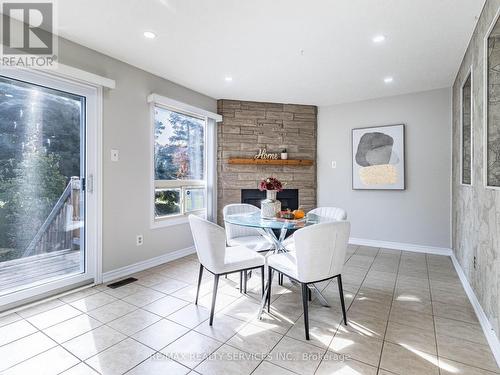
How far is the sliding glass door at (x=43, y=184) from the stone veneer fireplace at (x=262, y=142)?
213cm

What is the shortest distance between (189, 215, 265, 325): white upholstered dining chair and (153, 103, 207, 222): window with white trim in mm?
1636

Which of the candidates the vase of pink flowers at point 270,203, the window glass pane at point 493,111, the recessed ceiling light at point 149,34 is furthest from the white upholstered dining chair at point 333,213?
the recessed ceiling light at point 149,34

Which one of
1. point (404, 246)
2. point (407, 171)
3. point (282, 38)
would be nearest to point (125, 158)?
point (282, 38)

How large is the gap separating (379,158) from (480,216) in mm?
2337

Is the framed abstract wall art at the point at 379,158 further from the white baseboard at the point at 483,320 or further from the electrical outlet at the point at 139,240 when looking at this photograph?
the electrical outlet at the point at 139,240

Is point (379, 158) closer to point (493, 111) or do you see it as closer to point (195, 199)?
point (493, 111)

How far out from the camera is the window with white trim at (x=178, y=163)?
367 cm

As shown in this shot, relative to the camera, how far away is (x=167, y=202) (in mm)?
3801

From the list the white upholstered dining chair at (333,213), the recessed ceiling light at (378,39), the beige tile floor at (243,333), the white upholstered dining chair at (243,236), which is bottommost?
the beige tile floor at (243,333)

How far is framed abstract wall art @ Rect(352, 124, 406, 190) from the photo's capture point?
4.25 m

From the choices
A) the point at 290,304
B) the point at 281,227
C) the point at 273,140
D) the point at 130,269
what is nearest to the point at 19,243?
the point at 130,269

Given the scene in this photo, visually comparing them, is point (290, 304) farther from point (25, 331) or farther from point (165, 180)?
point (165, 180)

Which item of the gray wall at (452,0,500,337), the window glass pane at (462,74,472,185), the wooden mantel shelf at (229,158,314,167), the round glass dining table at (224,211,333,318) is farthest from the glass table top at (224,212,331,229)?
the wooden mantel shelf at (229,158,314,167)

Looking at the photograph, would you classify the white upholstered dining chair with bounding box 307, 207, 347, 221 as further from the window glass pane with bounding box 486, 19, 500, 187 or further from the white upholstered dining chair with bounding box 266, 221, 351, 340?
the window glass pane with bounding box 486, 19, 500, 187
